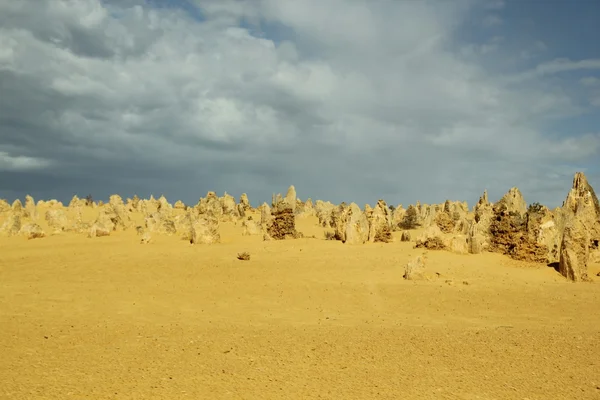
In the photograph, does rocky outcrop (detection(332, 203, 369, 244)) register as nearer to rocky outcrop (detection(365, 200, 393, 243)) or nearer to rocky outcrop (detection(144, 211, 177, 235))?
rocky outcrop (detection(365, 200, 393, 243))

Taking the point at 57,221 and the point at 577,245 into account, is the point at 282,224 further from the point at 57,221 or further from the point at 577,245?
the point at 57,221

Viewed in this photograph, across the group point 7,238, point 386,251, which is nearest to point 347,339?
point 386,251

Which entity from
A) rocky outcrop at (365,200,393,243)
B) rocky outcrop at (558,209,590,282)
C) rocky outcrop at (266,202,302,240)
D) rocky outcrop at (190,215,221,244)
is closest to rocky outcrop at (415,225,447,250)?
rocky outcrop at (365,200,393,243)

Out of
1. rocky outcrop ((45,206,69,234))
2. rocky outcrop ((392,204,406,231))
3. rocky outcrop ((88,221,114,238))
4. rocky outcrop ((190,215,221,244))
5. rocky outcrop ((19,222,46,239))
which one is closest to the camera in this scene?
rocky outcrop ((190,215,221,244))

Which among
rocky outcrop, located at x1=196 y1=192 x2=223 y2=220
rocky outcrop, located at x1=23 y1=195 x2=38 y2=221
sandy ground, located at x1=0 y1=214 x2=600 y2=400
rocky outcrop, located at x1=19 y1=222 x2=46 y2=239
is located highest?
rocky outcrop, located at x1=196 y1=192 x2=223 y2=220

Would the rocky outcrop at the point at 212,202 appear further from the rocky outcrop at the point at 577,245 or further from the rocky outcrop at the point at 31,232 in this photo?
the rocky outcrop at the point at 577,245

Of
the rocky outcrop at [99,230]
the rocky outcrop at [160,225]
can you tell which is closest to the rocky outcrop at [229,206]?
the rocky outcrop at [160,225]

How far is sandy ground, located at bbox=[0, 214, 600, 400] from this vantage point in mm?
8078

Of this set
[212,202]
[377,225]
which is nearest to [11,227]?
[212,202]

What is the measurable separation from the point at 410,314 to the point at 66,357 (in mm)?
9758

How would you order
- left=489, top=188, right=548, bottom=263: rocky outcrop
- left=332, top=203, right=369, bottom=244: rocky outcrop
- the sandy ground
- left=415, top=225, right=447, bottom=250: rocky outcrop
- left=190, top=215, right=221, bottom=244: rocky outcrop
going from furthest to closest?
left=190, top=215, right=221, bottom=244: rocky outcrop
left=332, top=203, right=369, bottom=244: rocky outcrop
left=415, top=225, right=447, bottom=250: rocky outcrop
left=489, top=188, right=548, bottom=263: rocky outcrop
the sandy ground

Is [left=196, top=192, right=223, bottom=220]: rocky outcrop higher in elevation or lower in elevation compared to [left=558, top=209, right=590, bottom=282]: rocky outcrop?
higher

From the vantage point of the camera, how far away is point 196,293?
1739 centimetres

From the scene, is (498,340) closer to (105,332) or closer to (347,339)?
(347,339)
